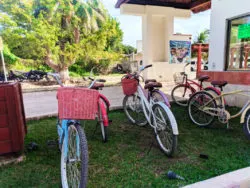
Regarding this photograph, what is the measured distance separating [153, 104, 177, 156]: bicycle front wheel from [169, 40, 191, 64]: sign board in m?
6.63

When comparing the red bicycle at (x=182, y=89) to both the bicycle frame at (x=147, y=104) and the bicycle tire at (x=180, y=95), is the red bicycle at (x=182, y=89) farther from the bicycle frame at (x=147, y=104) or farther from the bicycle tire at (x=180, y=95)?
the bicycle frame at (x=147, y=104)

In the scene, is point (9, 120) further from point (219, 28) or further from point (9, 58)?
point (9, 58)

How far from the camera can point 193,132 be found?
120 inches

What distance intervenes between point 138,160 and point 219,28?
403cm

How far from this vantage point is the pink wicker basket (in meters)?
1.54

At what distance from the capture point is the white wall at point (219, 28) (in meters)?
4.32

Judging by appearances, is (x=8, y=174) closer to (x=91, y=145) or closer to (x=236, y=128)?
(x=91, y=145)

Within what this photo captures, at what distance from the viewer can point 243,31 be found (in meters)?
4.20

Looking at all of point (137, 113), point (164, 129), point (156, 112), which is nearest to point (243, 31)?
point (137, 113)

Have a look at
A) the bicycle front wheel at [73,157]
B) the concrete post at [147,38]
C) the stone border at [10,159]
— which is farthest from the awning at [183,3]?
the bicycle front wheel at [73,157]

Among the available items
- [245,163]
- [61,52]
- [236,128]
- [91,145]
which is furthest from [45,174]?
[61,52]

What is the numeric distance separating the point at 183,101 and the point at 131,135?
2.40 m

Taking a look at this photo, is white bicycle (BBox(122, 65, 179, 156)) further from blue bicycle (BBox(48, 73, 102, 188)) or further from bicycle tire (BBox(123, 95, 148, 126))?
blue bicycle (BBox(48, 73, 102, 188))

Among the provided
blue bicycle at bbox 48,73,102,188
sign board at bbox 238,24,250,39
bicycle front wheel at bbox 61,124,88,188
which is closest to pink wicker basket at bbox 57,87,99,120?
blue bicycle at bbox 48,73,102,188
